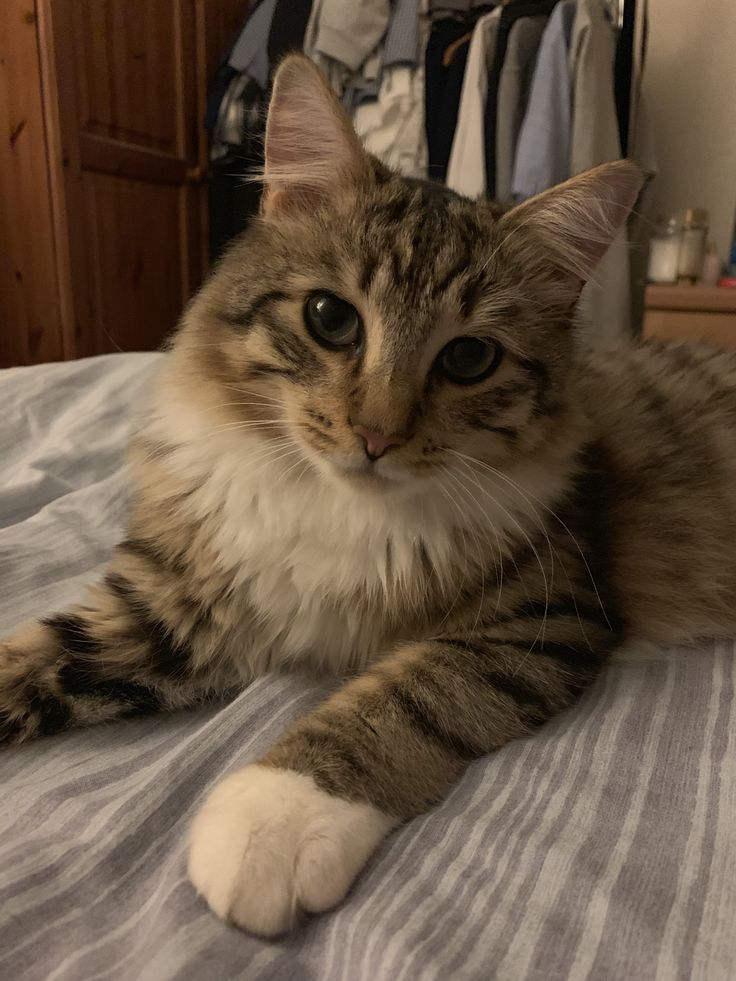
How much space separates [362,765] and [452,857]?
5.1 inches

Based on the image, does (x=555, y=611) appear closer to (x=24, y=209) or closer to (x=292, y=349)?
(x=292, y=349)

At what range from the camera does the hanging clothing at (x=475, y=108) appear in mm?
2838

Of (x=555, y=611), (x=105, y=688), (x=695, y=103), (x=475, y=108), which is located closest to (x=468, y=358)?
(x=555, y=611)

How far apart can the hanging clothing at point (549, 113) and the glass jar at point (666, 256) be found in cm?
49

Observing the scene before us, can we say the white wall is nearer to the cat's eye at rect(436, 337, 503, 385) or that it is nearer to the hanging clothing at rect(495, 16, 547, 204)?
the hanging clothing at rect(495, 16, 547, 204)

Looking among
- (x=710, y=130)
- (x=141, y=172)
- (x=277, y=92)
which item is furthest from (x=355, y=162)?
(x=710, y=130)

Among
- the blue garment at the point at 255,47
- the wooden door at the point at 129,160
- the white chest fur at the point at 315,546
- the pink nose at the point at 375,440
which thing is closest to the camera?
the pink nose at the point at 375,440

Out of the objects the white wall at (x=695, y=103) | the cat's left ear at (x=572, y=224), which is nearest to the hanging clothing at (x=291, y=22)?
the white wall at (x=695, y=103)

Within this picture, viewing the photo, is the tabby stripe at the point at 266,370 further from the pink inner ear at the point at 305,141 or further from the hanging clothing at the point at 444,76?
the hanging clothing at the point at 444,76

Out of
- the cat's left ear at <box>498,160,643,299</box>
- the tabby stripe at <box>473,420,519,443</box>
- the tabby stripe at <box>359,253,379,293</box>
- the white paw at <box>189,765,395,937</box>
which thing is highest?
the cat's left ear at <box>498,160,643,299</box>

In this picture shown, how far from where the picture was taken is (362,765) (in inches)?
29.1

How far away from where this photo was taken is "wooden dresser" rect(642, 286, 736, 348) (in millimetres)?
2426

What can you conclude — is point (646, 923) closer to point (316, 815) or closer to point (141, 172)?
point (316, 815)

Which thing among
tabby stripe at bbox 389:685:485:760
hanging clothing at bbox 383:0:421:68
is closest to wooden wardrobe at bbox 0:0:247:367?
hanging clothing at bbox 383:0:421:68
